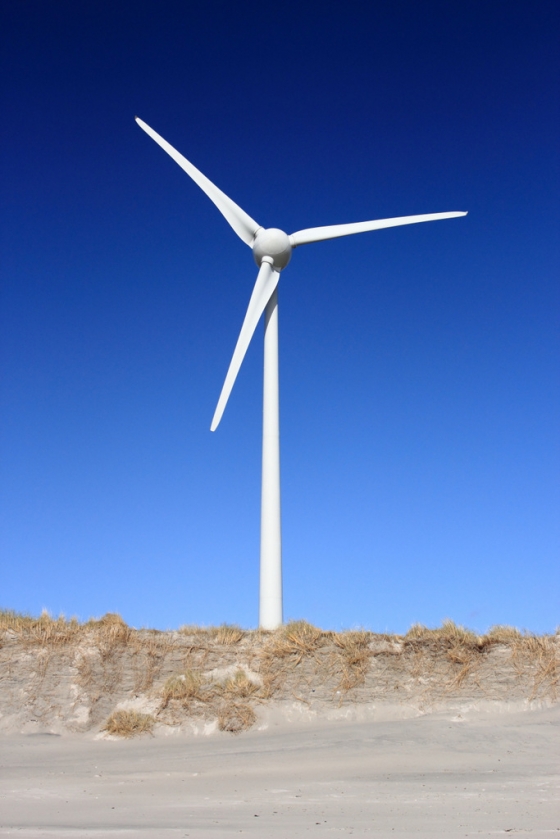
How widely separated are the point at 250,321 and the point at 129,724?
40.6 feet

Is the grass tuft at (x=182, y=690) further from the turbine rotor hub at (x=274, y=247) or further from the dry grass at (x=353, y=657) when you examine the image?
the turbine rotor hub at (x=274, y=247)

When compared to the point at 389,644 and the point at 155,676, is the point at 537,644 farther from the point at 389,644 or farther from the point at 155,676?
the point at 155,676

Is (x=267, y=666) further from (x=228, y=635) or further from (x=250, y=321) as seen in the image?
(x=250, y=321)

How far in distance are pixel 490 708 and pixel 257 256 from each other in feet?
51.9

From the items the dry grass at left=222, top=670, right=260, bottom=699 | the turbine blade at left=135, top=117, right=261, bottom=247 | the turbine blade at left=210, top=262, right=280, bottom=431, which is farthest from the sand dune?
the turbine blade at left=135, top=117, right=261, bottom=247

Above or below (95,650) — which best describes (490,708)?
below

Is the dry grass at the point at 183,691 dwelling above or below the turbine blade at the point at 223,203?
below

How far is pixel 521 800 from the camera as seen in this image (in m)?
9.04

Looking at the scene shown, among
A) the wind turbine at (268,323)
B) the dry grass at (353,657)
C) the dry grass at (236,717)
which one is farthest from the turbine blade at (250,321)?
the dry grass at (236,717)

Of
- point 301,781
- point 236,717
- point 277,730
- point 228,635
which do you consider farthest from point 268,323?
point 301,781

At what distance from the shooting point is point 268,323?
23297mm

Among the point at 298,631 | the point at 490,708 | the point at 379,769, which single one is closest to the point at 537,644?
the point at 490,708

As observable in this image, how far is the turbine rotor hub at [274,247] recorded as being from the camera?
23906 mm

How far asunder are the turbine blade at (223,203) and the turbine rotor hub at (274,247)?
60 centimetres
